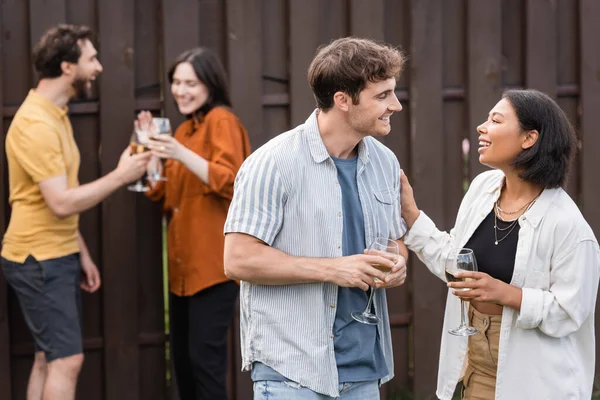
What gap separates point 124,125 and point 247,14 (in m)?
0.88

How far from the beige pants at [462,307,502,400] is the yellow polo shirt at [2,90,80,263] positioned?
6.94ft

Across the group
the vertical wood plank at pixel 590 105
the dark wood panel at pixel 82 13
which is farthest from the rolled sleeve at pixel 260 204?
the vertical wood plank at pixel 590 105

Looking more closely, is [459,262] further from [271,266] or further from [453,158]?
[453,158]

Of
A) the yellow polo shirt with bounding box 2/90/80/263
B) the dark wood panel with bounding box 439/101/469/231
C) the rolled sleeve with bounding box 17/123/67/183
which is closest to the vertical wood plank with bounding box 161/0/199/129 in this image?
the yellow polo shirt with bounding box 2/90/80/263

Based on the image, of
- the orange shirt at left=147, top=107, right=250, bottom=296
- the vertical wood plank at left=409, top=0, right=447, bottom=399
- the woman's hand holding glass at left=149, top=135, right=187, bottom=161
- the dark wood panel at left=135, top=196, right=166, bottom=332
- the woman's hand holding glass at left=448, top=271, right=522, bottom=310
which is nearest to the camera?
the woman's hand holding glass at left=448, top=271, right=522, bottom=310

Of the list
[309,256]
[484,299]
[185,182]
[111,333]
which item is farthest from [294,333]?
[111,333]

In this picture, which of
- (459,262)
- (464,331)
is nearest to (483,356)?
(464,331)

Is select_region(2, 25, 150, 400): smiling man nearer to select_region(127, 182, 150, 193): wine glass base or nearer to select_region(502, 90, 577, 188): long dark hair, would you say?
select_region(127, 182, 150, 193): wine glass base

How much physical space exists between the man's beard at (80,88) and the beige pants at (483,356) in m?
2.34

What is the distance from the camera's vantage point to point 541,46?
5828mm

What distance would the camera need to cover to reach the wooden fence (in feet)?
17.7

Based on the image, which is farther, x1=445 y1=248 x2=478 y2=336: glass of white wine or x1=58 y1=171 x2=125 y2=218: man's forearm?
x1=58 y1=171 x2=125 y2=218: man's forearm

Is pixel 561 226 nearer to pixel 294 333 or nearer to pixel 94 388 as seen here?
pixel 294 333

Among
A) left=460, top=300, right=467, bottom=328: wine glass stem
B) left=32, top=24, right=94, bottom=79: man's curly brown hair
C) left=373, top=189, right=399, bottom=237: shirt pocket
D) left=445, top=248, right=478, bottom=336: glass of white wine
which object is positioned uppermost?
left=32, top=24, right=94, bottom=79: man's curly brown hair
